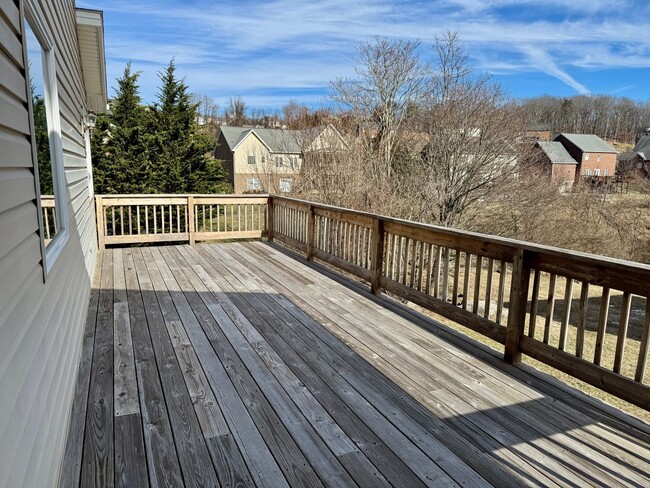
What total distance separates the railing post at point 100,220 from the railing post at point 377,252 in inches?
184

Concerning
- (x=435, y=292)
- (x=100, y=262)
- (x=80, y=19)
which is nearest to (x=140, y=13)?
(x=80, y=19)

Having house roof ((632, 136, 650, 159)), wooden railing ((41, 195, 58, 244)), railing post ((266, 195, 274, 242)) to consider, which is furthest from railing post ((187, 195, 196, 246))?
house roof ((632, 136, 650, 159))

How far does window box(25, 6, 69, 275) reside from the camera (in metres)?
2.14

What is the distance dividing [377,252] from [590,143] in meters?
34.0

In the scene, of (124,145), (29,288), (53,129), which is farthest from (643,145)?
(29,288)

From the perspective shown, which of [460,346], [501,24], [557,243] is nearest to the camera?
[460,346]

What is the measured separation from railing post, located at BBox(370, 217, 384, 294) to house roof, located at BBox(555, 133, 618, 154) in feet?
99.9

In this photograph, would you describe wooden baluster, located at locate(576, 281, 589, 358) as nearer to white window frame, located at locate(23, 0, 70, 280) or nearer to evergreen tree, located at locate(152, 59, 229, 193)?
white window frame, located at locate(23, 0, 70, 280)

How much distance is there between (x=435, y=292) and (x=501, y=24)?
59.4 ft

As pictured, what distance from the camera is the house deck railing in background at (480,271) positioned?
2469 mm

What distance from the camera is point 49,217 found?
8.09 ft

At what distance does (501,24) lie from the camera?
706 inches

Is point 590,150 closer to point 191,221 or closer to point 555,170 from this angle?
point 555,170

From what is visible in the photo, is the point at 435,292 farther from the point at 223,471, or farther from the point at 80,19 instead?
the point at 80,19
